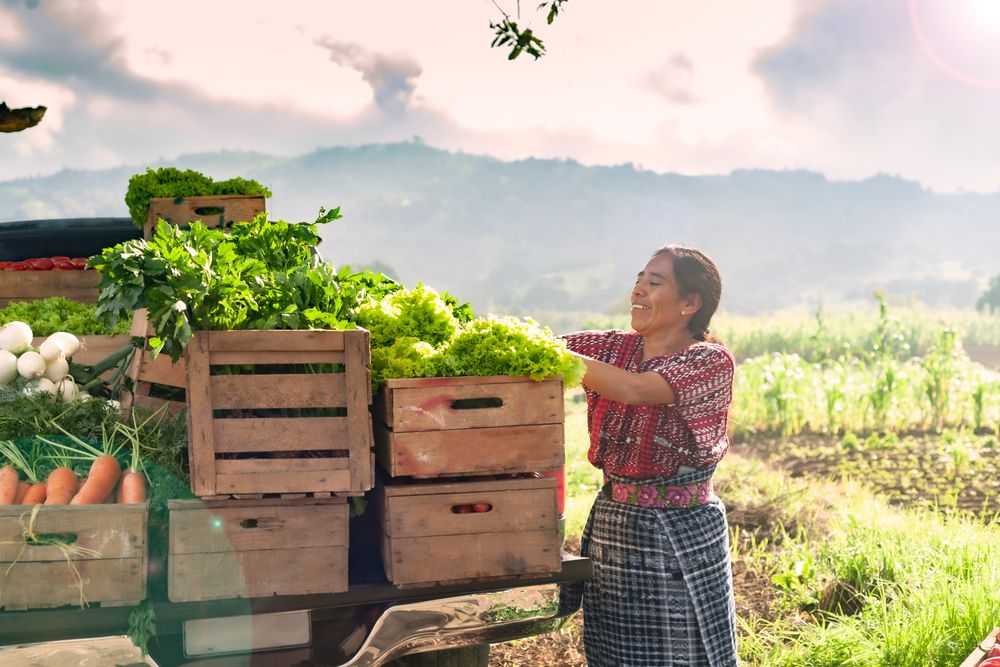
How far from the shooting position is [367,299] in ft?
11.6

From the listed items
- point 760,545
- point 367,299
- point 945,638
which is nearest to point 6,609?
point 367,299

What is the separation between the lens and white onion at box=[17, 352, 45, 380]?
376 cm

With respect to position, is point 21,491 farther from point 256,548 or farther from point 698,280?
point 698,280

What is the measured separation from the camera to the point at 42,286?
5605 mm

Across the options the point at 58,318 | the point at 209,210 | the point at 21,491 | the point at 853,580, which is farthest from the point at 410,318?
the point at 853,580

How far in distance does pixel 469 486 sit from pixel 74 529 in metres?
1.11

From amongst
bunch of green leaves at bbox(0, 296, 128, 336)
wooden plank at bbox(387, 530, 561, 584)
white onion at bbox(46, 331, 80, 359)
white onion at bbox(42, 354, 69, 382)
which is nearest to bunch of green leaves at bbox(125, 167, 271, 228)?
bunch of green leaves at bbox(0, 296, 128, 336)

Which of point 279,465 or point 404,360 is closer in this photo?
point 279,465

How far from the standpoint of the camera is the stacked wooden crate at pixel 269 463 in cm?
296

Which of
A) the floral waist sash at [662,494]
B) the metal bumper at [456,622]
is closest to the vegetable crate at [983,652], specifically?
the floral waist sash at [662,494]

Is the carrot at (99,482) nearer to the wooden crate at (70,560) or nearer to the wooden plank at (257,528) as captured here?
the wooden crate at (70,560)

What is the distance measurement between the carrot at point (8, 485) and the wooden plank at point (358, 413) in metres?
0.99

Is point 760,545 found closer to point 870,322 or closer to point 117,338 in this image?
point 117,338

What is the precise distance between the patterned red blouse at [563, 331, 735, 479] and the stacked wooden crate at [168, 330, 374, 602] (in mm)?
1353
